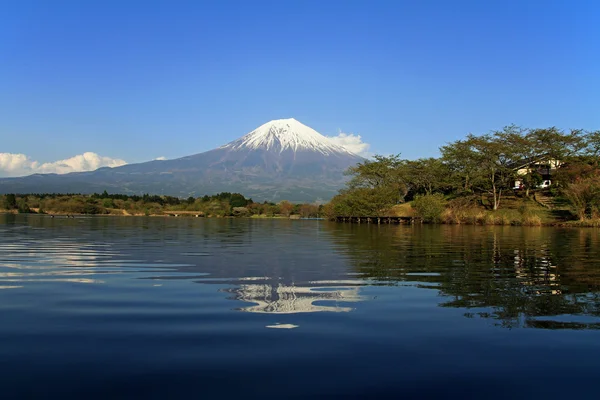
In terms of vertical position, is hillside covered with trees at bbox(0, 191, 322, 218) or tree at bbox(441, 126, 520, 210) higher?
tree at bbox(441, 126, 520, 210)

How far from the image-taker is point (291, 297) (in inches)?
373

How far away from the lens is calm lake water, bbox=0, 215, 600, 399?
16.2ft

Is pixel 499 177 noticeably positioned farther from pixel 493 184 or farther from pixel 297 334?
pixel 297 334

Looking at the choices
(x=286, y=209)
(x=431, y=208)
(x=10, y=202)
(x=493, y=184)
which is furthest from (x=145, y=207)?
(x=493, y=184)

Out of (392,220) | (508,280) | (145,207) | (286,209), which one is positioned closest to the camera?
(508,280)

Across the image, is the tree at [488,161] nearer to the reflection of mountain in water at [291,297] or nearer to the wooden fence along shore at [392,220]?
the wooden fence along shore at [392,220]

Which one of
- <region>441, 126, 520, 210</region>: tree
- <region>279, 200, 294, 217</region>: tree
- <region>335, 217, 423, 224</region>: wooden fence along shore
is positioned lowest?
<region>335, 217, 423, 224</region>: wooden fence along shore

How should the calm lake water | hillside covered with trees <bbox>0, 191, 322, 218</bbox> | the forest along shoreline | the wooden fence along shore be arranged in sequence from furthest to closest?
hillside covered with trees <bbox>0, 191, 322, 218</bbox> < the wooden fence along shore < the forest along shoreline < the calm lake water

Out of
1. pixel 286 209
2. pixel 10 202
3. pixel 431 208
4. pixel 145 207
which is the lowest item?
pixel 286 209

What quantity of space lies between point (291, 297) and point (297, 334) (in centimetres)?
275

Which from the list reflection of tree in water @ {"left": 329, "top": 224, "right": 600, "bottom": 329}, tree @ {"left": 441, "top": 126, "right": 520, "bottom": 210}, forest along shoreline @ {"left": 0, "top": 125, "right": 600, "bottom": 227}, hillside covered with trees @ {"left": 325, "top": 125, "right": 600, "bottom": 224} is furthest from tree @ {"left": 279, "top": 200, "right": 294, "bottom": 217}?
reflection of tree in water @ {"left": 329, "top": 224, "right": 600, "bottom": 329}

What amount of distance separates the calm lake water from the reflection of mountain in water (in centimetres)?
4

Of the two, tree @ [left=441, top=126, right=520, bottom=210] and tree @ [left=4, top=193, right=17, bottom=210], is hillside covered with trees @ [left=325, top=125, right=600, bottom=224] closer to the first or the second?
tree @ [left=441, top=126, right=520, bottom=210]

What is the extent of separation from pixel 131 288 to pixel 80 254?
8.66 m
